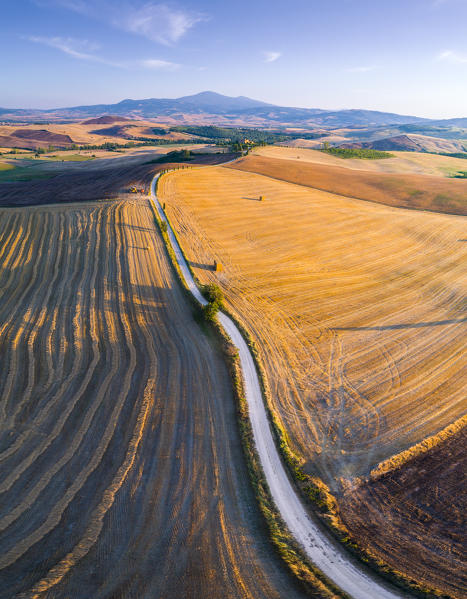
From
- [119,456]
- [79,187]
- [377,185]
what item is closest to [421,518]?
[119,456]

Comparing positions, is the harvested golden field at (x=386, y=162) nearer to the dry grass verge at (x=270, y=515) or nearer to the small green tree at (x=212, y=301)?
the small green tree at (x=212, y=301)

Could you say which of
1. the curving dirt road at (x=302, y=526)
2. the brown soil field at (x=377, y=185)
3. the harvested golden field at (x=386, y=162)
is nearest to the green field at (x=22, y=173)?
the brown soil field at (x=377, y=185)

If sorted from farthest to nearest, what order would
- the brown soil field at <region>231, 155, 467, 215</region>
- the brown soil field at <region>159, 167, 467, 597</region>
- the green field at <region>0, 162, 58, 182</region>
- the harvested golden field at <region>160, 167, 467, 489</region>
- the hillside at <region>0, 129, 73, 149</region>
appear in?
the hillside at <region>0, 129, 73, 149</region>, the green field at <region>0, 162, 58, 182</region>, the brown soil field at <region>231, 155, 467, 215</region>, the harvested golden field at <region>160, 167, 467, 489</region>, the brown soil field at <region>159, 167, 467, 597</region>

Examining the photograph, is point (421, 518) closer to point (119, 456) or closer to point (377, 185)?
point (119, 456)

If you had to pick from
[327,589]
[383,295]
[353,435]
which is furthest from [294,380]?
[383,295]

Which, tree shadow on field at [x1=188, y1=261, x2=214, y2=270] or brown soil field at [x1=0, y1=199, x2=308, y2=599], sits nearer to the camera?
brown soil field at [x1=0, y1=199, x2=308, y2=599]

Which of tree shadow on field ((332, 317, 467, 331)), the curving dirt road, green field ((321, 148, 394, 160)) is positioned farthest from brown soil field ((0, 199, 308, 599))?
green field ((321, 148, 394, 160))

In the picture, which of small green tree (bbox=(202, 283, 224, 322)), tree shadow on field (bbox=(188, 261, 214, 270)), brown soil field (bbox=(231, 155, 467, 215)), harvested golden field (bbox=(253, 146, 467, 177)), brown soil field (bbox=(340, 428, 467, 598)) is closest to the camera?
brown soil field (bbox=(340, 428, 467, 598))

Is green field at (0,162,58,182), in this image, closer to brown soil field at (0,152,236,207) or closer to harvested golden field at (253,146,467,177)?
brown soil field at (0,152,236,207)
